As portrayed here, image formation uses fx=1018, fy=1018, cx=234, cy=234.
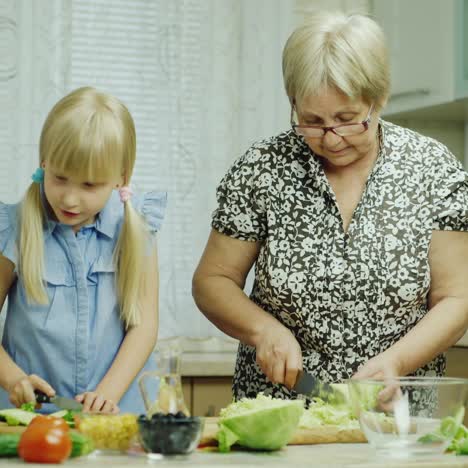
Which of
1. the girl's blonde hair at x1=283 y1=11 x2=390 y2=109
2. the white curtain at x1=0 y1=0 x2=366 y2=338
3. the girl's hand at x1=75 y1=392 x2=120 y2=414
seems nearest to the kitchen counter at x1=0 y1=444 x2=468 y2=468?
the girl's hand at x1=75 y1=392 x2=120 y2=414

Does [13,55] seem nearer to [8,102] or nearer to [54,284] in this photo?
[8,102]

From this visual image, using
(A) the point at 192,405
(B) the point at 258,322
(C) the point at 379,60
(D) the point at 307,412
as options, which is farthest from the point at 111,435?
(A) the point at 192,405

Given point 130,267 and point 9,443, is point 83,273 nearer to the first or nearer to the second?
point 130,267

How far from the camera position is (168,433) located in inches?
51.3

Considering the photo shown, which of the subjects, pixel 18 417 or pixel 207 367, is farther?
pixel 207 367

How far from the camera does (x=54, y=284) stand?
200 centimetres

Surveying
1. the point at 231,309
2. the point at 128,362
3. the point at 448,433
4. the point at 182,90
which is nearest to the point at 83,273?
the point at 128,362

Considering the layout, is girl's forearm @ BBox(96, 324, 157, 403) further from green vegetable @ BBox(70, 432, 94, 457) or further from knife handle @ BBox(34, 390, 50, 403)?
green vegetable @ BBox(70, 432, 94, 457)

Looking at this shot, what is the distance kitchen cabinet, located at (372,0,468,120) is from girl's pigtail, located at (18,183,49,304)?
1.65 m

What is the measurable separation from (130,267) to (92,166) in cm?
23

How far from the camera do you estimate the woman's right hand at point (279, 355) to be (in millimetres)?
1753

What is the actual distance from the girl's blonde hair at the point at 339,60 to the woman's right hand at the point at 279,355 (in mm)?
422

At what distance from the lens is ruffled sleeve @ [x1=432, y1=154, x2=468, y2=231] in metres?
1.90

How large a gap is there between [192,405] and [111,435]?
1580 mm
